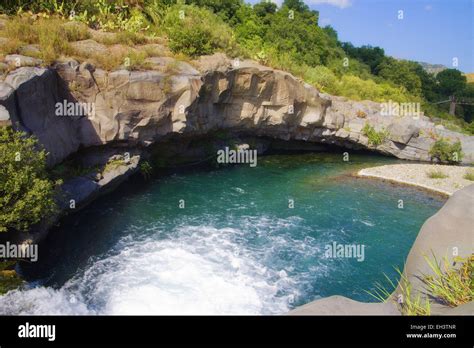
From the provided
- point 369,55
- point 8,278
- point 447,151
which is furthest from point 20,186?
point 369,55

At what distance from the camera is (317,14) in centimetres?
3788

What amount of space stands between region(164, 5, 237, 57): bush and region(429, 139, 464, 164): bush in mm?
14670

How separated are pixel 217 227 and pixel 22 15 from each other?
36.6 ft

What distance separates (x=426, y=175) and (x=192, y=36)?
1414cm

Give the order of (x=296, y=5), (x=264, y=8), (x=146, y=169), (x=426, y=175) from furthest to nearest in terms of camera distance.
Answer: (x=296, y=5) → (x=264, y=8) → (x=426, y=175) → (x=146, y=169)

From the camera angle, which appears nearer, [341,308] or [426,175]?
[341,308]

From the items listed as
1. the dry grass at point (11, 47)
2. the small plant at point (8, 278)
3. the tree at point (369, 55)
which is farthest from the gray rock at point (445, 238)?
the tree at point (369, 55)

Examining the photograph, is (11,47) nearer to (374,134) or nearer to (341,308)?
(341,308)

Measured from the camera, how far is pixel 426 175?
64.8ft

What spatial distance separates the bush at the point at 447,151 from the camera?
76.8 ft

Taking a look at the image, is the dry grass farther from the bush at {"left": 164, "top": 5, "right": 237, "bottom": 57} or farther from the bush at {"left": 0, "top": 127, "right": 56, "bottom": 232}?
the bush at {"left": 164, "top": 5, "right": 237, "bottom": 57}

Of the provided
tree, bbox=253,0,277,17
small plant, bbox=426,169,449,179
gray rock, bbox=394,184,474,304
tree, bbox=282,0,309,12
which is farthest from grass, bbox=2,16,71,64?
tree, bbox=282,0,309,12
